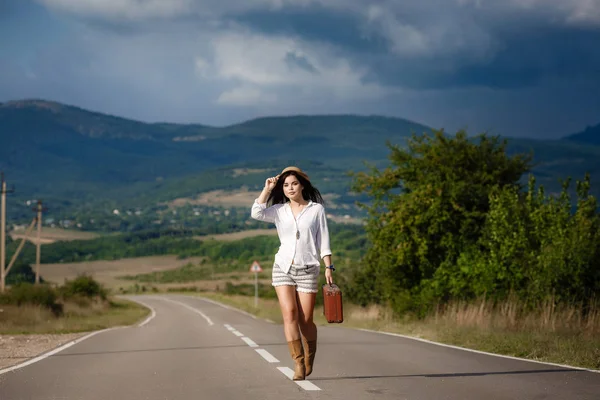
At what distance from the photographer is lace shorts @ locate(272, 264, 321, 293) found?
31.2 ft

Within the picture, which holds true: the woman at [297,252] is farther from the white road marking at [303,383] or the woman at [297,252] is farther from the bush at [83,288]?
the bush at [83,288]

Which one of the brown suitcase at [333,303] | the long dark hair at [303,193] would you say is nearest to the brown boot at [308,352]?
the brown suitcase at [333,303]

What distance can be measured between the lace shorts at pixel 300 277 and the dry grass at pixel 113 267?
124079 mm

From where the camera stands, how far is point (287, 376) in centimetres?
1063

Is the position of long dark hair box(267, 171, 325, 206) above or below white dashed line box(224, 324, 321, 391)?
above

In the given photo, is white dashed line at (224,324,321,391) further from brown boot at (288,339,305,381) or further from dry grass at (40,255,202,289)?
dry grass at (40,255,202,289)

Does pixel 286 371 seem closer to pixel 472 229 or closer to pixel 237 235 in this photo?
pixel 472 229

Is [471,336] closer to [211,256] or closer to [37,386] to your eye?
[37,386]

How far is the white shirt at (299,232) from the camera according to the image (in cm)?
952

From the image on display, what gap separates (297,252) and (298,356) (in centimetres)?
116

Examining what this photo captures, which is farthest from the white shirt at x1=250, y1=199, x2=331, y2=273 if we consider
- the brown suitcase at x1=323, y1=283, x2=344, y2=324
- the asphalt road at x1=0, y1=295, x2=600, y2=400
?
the asphalt road at x1=0, y1=295, x2=600, y2=400

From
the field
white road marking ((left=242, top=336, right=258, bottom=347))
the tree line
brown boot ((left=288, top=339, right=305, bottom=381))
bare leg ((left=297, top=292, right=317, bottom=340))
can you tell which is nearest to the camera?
bare leg ((left=297, top=292, right=317, bottom=340))

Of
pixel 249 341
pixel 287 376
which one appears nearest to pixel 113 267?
pixel 249 341

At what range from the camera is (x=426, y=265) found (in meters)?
29.5
